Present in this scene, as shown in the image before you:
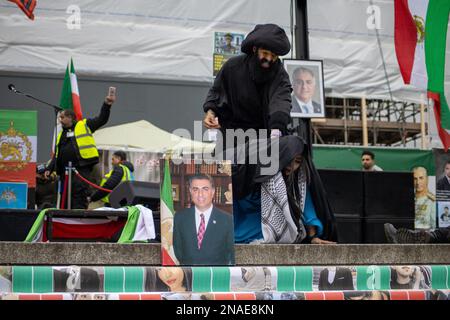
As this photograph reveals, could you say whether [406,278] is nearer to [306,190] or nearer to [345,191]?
[306,190]

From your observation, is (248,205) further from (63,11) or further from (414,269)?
(63,11)

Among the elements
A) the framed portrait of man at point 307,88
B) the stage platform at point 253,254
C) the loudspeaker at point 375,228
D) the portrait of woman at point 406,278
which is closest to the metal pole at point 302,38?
the framed portrait of man at point 307,88

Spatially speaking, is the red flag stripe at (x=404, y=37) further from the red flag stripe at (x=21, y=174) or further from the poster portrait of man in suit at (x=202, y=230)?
the poster portrait of man in suit at (x=202, y=230)

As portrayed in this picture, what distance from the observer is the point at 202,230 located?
149 inches

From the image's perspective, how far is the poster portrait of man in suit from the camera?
373 centimetres

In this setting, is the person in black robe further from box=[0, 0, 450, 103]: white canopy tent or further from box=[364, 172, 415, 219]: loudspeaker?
box=[0, 0, 450, 103]: white canopy tent

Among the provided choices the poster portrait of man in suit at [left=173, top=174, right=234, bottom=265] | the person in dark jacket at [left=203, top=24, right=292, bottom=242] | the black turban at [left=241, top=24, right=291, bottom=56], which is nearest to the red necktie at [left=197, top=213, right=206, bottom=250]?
the poster portrait of man in suit at [left=173, top=174, right=234, bottom=265]

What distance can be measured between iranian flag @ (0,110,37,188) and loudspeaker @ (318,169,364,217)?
12.4 ft

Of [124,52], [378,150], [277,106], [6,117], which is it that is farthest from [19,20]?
[277,106]

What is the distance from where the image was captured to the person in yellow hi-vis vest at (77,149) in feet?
29.7

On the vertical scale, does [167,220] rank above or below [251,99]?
below

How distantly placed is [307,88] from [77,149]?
113 inches

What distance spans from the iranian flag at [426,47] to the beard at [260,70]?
9.22 ft

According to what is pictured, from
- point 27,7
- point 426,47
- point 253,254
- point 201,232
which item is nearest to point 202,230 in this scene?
point 201,232
